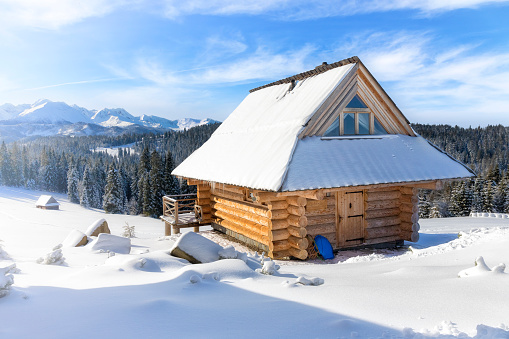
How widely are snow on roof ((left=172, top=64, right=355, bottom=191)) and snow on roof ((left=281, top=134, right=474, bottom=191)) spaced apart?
1.80 feet

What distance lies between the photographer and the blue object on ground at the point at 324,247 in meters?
10.4

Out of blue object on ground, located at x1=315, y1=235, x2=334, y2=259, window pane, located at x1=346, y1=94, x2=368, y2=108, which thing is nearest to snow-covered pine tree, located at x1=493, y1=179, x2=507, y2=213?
window pane, located at x1=346, y1=94, x2=368, y2=108

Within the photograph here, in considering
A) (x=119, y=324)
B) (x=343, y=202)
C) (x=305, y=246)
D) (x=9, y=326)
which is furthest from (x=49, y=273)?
(x=343, y=202)

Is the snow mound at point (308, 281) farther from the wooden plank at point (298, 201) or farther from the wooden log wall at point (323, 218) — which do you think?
the wooden log wall at point (323, 218)

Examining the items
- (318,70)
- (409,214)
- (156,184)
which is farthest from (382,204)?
(156,184)

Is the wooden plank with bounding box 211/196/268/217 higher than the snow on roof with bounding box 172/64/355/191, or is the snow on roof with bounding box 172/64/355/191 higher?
the snow on roof with bounding box 172/64/355/191

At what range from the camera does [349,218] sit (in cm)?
1151

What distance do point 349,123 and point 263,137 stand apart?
327cm

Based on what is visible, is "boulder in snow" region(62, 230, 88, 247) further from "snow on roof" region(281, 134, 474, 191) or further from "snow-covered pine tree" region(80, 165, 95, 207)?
"snow-covered pine tree" region(80, 165, 95, 207)

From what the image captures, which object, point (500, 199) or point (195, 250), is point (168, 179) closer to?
point (195, 250)

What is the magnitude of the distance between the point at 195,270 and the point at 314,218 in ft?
19.7

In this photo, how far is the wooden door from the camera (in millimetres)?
11305

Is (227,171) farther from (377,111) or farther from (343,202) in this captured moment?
(377,111)

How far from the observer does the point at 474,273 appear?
192 inches
